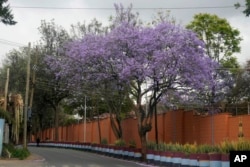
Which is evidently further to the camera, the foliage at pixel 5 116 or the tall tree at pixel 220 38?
the tall tree at pixel 220 38

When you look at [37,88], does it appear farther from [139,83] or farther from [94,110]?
[139,83]

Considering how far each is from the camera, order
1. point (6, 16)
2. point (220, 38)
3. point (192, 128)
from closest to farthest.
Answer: point (6, 16) < point (192, 128) < point (220, 38)

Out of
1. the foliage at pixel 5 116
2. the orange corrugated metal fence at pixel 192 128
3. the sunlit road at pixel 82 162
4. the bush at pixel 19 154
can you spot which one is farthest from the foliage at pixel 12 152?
the orange corrugated metal fence at pixel 192 128

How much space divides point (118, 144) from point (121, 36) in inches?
548

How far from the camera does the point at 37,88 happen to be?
231 ft

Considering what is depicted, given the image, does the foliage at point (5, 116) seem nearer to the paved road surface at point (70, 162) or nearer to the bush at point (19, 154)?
the bush at point (19, 154)

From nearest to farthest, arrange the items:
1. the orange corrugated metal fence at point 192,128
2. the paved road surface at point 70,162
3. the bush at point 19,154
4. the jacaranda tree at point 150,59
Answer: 1. the orange corrugated metal fence at point 192,128
2. the paved road surface at point 70,162
3. the jacaranda tree at point 150,59
4. the bush at point 19,154

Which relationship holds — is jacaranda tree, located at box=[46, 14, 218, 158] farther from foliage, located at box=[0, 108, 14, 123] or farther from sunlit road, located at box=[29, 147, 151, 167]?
foliage, located at box=[0, 108, 14, 123]

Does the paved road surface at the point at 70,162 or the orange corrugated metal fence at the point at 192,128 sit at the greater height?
the orange corrugated metal fence at the point at 192,128

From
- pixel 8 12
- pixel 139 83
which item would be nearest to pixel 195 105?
pixel 139 83

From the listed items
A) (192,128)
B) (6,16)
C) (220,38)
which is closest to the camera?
(6,16)

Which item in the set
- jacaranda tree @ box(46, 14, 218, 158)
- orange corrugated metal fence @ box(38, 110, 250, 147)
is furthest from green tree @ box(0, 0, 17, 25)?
orange corrugated metal fence @ box(38, 110, 250, 147)

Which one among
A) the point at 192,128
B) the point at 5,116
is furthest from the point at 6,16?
the point at 192,128

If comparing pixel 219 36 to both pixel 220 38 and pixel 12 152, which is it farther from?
pixel 12 152
